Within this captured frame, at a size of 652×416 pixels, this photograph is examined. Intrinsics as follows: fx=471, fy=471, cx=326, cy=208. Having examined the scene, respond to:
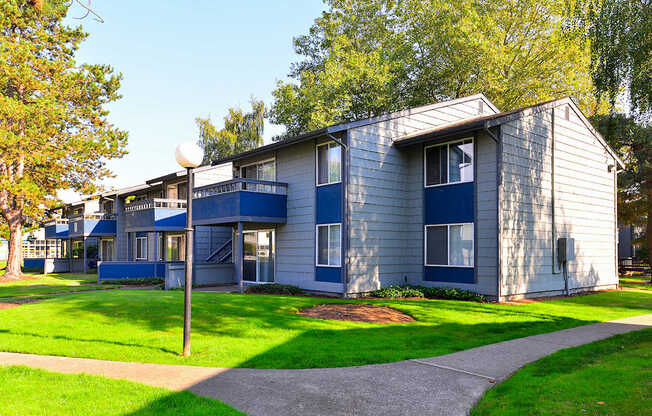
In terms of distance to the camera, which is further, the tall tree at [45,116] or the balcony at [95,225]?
the balcony at [95,225]

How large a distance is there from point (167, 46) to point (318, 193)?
302 inches

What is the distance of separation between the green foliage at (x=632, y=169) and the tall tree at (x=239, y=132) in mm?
32488

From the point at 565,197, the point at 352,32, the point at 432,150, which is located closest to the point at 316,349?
the point at 432,150

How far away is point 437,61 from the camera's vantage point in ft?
105

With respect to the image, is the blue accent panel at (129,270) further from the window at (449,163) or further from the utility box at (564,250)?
the utility box at (564,250)

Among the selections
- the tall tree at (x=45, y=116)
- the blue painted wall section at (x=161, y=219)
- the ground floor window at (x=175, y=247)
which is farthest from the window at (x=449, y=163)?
the tall tree at (x=45, y=116)

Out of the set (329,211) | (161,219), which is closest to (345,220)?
(329,211)

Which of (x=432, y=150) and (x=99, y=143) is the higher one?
(x=99, y=143)

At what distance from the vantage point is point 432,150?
1798 cm

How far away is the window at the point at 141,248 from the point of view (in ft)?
106

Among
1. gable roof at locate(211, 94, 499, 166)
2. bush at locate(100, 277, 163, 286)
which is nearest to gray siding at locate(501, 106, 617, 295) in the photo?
gable roof at locate(211, 94, 499, 166)

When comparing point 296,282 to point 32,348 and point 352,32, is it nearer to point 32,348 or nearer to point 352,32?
point 32,348

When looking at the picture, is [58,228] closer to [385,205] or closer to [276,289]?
[276,289]

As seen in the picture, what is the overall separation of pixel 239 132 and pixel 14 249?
2494cm
